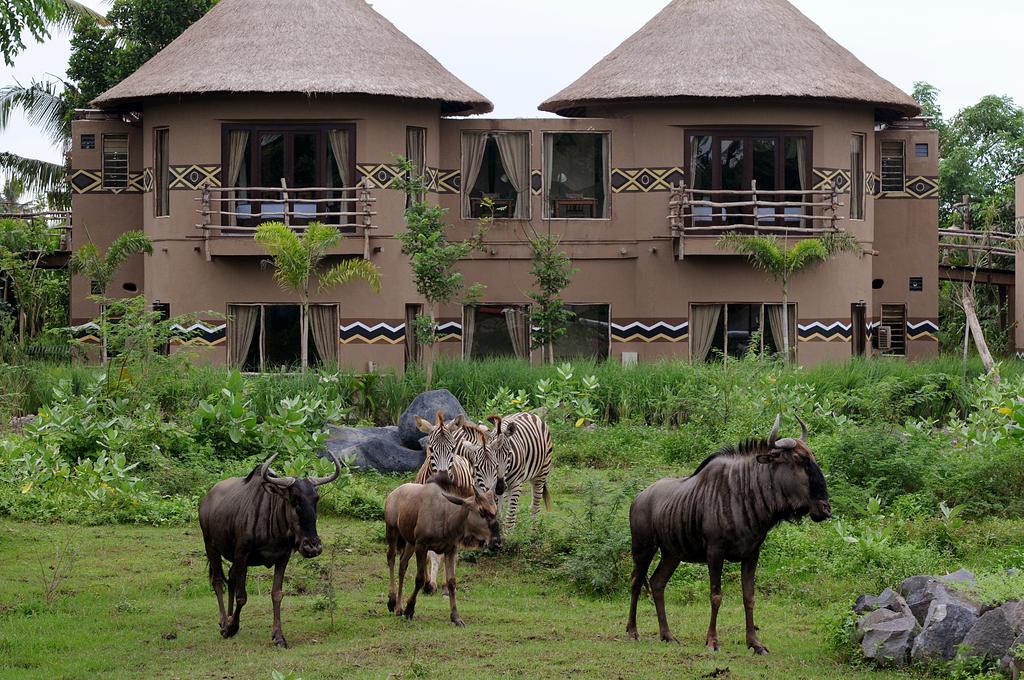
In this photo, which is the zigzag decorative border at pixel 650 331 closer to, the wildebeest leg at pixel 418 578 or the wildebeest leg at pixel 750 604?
the wildebeest leg at pixel 418 578

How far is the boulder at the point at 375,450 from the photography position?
60.8 ft

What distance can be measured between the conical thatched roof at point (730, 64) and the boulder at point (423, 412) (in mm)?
9464

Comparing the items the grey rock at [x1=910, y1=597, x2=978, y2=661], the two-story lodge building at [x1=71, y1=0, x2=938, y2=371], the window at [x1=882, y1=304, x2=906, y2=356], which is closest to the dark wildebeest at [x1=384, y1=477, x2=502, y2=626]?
the grey rock at [x1=910, y1=597, x2=978, y2=661]

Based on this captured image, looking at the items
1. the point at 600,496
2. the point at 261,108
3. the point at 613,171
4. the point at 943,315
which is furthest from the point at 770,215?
the point at 600,496

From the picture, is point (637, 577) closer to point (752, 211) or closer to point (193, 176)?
point (752, 211)

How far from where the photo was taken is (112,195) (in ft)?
97.7

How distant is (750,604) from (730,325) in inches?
722

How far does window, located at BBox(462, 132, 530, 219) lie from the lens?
93.6 feet

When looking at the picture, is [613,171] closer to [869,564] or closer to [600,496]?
[600,496]

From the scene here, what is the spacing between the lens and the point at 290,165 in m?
27.1

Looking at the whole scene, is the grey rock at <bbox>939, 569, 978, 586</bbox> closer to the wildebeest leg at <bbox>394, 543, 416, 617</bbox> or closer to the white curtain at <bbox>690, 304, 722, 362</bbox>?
the wildebeest leg at <bbox>394, 543, 416, 617</bbox>

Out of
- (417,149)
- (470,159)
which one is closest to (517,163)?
(470,159)

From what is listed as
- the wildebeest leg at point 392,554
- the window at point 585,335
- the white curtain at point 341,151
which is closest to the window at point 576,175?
the window at point 585,335

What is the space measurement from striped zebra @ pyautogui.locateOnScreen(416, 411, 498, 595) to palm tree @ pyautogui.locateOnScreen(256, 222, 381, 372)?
38.0 feet
